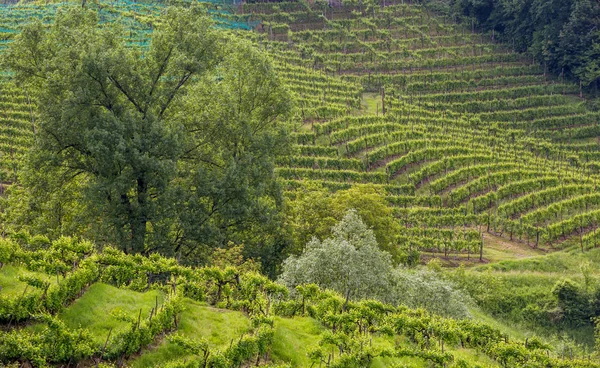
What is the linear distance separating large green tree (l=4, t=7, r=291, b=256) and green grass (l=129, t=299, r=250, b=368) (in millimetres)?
7712

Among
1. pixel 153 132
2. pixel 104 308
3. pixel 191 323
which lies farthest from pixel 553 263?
pixel 104 308

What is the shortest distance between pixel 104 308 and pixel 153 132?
9728 mm

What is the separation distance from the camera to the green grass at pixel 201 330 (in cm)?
1500

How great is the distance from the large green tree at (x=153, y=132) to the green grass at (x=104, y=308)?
726 cm

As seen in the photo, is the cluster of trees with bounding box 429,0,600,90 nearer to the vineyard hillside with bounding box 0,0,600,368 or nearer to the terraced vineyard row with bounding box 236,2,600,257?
the terraced vineyard row with bounding box 236,2,600,257

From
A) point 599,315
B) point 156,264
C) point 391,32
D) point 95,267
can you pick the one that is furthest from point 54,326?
point 391,32

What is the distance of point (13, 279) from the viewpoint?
52.1ft

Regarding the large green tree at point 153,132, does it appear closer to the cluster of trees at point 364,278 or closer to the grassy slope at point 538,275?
the cluster of trees at point 364,278

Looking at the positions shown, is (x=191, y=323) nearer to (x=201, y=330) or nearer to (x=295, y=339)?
(x=201, y=330)

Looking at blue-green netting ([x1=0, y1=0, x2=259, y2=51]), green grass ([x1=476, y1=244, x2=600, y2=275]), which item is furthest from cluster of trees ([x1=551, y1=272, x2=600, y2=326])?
blue-green netting ([x1=0, y1=0, x2=259, y2=51])

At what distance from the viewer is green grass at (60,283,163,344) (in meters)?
15.1

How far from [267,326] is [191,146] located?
12.9m

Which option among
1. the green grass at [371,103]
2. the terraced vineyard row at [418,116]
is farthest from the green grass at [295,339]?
the green grass at [371,103]

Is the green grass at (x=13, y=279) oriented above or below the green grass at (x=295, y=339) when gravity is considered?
above
